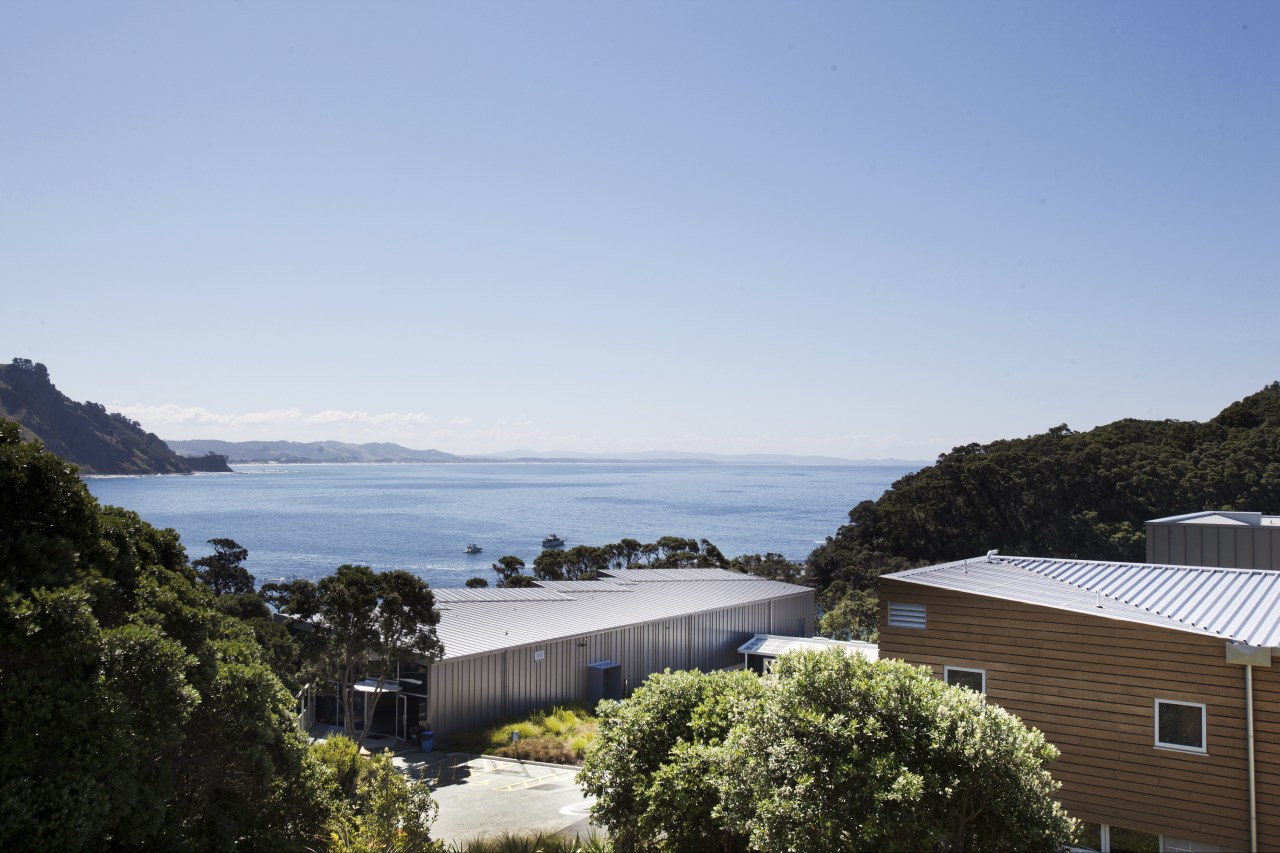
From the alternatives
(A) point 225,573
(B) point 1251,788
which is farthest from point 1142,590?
(A) point 225,573

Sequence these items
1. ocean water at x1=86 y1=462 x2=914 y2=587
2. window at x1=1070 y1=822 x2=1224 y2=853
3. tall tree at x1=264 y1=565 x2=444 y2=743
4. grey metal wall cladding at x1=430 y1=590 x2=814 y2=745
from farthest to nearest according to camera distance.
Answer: ocean water at x1=86 y1=462 x2=914 y2=587 → grey metal wall cladding at x1=430 y1=590 x2=814 y2=745 → tall tree at x1=264 y1=565 x2=444 y2=743 → window at x1=1070 y1=822 x2=1224 y2=853

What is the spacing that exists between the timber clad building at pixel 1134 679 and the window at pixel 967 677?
0.02m

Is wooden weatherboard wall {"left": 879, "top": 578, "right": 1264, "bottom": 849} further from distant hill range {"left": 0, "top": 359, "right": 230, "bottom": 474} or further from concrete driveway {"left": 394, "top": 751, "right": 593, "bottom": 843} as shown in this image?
distant hill range {"left": 0, "top": 359, "right": 230, "bottom": 474}

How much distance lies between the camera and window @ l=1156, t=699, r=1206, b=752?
→ 11.5 m

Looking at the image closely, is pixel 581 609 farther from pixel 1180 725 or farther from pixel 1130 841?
pixel 1180 725

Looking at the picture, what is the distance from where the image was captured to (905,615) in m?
14.3

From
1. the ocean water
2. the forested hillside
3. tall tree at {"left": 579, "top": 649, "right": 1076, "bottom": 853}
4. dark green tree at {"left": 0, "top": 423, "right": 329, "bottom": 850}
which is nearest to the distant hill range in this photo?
the ocean water

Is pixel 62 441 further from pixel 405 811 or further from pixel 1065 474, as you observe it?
pixel 405 811

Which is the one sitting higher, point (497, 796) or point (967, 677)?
point (967, 677)

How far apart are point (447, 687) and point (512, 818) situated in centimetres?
755

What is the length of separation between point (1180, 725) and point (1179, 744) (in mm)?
246

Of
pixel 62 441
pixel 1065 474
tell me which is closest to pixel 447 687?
pixel 1065 474

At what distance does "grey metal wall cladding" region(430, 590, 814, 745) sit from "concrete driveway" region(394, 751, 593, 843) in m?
1.79

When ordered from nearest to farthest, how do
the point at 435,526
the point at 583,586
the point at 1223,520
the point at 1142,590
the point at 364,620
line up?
the point at 1142,590 → the point at 1223,520 → the point at 364,620 → the point at 583,586 → the point at 435,526
